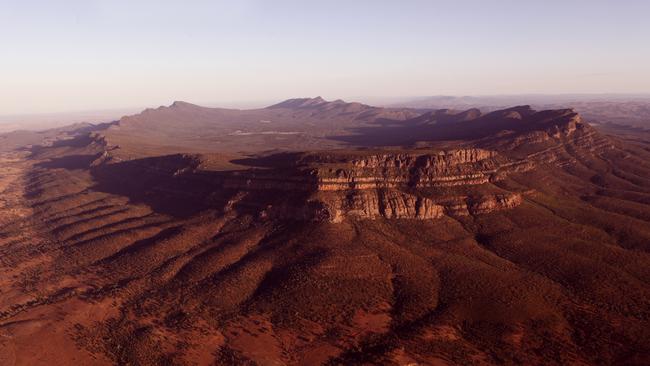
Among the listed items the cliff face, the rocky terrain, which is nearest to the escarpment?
the cliff face

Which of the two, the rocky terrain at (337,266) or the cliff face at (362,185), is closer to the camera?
the rocky terrain at (337,266)

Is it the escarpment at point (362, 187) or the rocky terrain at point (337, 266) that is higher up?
the escarpment at point (362, 187)

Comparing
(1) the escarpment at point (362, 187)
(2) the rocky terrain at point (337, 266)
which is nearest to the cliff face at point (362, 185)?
(1) the escarpment at point (362, 187)

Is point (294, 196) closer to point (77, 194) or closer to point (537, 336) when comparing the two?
point (537, 336)

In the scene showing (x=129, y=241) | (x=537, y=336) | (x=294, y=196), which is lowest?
(x=537, y=336)

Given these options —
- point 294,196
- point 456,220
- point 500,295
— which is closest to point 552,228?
point 456,220

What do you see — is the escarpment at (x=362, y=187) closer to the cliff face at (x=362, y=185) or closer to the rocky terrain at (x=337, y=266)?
the cliff face at (x=362, y=185)

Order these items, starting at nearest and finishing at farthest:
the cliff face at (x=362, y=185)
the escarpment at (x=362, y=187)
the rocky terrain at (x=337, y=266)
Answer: the rocky terrain at (x=337, y=266) → the escarpment at (x=362, y=187) → the cliff face at (x=362, y=185)

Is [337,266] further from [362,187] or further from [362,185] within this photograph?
[362,185]
